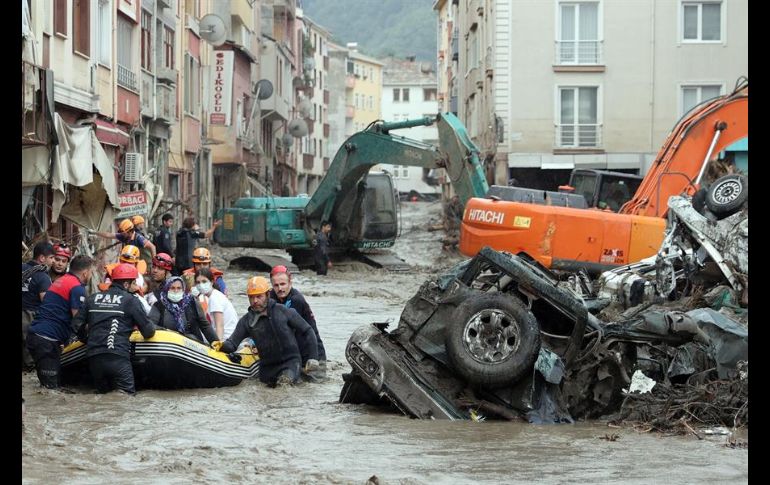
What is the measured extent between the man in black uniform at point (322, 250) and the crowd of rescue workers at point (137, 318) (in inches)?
608

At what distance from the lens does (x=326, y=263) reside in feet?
102

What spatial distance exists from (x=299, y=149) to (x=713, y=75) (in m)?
46.2

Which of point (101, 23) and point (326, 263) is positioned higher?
point (101, 23)

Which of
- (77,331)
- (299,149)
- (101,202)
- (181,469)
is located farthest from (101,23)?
Answer: (299,149)

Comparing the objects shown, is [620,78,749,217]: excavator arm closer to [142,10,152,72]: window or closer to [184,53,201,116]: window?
[142,10,152,72]: window

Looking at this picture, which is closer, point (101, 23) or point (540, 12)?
point (101, 23)

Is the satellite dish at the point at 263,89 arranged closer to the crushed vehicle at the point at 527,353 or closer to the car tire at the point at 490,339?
the crushed vehicle at the point at 527,353

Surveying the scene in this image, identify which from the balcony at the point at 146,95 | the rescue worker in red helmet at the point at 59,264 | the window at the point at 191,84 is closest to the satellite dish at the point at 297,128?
the window at the point at 191,84

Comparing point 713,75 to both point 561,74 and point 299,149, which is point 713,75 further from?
point 299,149

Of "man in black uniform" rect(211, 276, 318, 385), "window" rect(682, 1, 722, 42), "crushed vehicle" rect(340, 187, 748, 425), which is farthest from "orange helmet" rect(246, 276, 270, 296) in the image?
"window" rect(682, 1, 722, 42)

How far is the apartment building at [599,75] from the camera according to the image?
43.4 m

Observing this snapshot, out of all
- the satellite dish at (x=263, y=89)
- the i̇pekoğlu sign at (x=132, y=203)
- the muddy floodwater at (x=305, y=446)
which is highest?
the satellite dish at (x=263, y=89)
